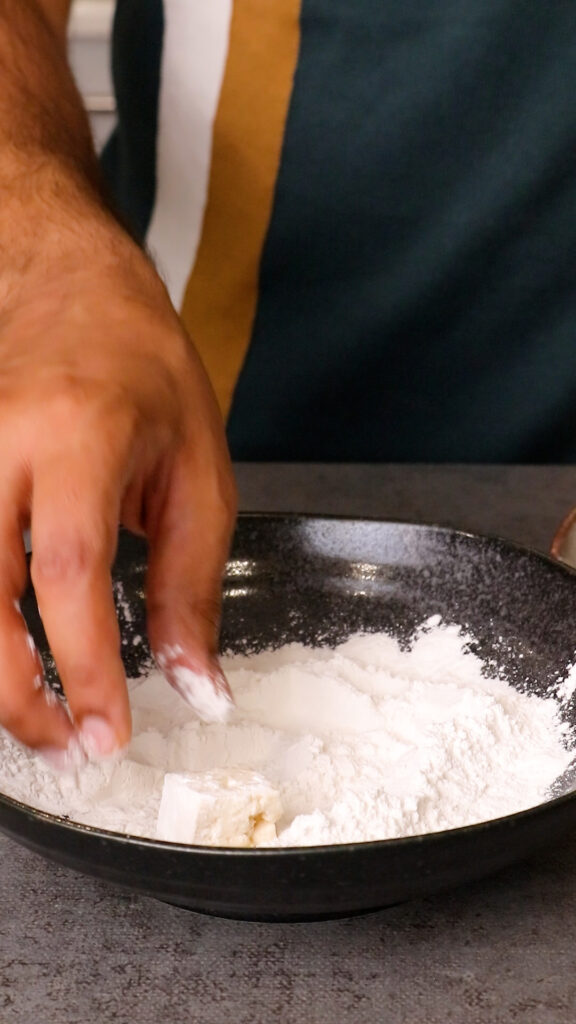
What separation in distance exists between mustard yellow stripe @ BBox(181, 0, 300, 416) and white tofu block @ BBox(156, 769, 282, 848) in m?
0.59

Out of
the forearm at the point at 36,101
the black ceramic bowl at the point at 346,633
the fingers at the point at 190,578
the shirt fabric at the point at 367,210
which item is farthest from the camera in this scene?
the shirt fabric at the point at 367,210

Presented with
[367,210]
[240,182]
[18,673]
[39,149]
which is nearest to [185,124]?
[240,182]

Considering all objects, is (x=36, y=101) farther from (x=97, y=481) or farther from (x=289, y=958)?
(x=289, y=958)

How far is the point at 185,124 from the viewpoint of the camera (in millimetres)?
904

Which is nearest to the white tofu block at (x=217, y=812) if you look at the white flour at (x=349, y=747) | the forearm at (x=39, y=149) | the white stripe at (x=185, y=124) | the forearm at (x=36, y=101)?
the white flour at (x=349, y=747)

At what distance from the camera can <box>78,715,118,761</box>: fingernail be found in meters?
0.42

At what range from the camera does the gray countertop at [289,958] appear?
15.0 inches

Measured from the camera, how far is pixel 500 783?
1.53 feet

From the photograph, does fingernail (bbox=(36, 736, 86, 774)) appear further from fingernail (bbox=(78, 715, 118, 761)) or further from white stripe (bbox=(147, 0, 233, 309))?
white stripe (bbox=(147, 0, 233, 309))

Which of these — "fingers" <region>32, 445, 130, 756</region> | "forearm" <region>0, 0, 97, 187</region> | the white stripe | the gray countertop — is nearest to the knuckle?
"fingers" <region>32, 445, 130, 756</region>

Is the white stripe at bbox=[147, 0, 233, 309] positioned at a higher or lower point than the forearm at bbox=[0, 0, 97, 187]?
lower

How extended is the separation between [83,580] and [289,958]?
161 millimetres

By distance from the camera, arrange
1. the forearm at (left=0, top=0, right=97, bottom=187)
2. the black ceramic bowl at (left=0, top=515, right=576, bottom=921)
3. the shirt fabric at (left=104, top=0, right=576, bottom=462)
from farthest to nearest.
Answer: the shirt fabric at (left=104, top=0, right=576, bottom=462)
the forearm at (left=0, top=0, right=97, bottom=187)
the black ceramic bowl at (left=0, top=515, right=576, bottom=921)

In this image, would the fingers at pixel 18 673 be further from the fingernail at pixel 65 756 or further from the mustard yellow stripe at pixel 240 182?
the mustard yellow stripe at pixel 240 182
